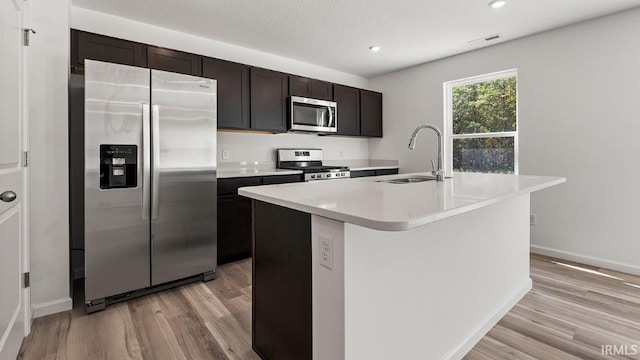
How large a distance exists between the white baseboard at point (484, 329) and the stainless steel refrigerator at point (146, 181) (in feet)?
6.50

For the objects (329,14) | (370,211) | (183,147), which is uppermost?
(329,14)

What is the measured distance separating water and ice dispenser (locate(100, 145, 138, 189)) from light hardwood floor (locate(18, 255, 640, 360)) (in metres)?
0.89

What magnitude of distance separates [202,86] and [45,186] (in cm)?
131

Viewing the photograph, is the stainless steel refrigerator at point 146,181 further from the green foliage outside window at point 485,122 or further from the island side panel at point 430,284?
the green foliage outside window at point 485,122

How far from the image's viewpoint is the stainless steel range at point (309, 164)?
373 centimetres

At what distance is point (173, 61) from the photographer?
114 inches

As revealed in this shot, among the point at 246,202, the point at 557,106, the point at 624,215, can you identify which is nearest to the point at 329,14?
the point at 246,202

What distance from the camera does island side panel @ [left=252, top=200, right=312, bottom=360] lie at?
128 centimetres

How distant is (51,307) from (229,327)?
4.21 feet

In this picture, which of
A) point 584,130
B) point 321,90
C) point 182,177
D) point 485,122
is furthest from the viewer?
point 321,90

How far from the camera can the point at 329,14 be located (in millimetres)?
2811

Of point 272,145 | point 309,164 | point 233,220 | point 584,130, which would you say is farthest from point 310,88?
point 584,130

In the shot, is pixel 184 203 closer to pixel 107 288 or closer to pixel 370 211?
pixel 107 288

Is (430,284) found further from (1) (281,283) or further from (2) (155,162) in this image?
(2) (155,162)
